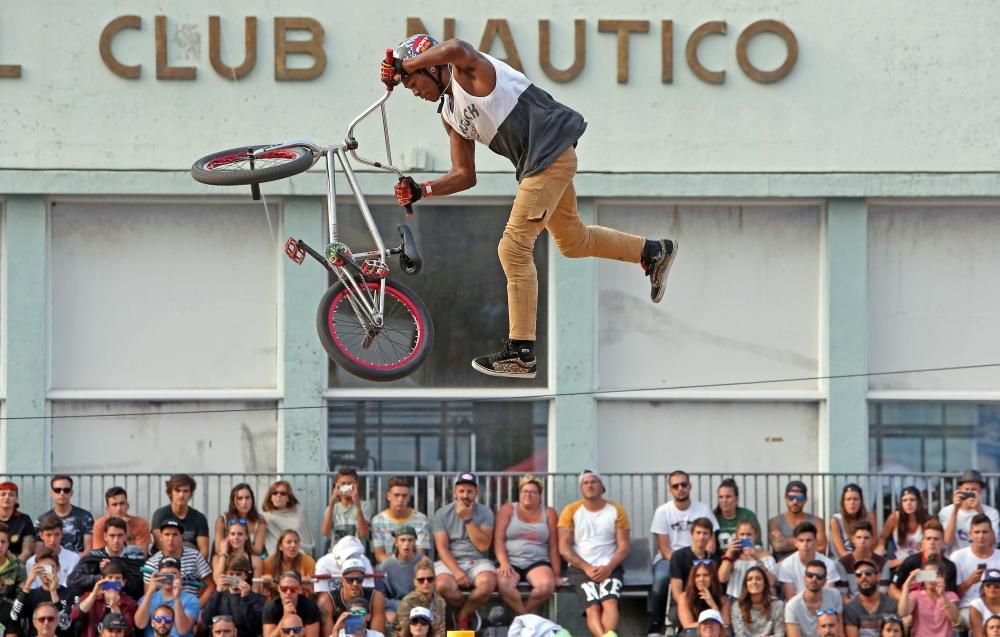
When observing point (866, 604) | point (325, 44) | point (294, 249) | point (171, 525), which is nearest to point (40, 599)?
point (171, 525)

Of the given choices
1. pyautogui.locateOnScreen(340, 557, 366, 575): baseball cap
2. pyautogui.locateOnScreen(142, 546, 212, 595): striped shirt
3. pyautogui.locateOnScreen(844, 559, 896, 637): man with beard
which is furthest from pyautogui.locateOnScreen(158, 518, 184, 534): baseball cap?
pyautogui.locateOnScreen(844, 559, 896, 637): man with beard

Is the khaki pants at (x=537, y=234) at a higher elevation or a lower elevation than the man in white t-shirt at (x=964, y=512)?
higher

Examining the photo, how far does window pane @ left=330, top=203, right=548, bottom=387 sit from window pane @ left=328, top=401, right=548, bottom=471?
0.22 m

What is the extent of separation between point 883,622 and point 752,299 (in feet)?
11.8

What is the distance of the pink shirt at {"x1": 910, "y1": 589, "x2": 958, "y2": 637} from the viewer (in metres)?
16.3

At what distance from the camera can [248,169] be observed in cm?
1193

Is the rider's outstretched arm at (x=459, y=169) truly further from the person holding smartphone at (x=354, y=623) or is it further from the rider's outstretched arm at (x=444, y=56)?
the person holding smartphone at (x=354, y=623)

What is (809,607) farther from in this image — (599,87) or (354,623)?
(599,87)

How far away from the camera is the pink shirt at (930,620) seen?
53.6 feet

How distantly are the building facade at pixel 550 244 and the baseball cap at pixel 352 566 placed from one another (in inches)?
82.0

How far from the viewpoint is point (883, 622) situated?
16156 mm

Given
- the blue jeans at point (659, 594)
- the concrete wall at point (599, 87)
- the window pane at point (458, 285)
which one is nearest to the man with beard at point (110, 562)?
the window pane at point (458, 285)

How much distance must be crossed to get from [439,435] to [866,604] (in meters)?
4.07

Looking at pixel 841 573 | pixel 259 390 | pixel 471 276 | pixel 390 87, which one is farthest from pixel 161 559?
pixel 390 87
